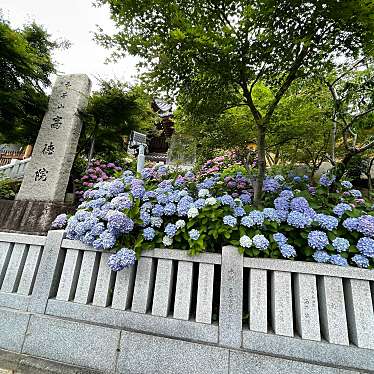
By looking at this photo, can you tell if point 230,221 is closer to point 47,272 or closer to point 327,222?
point 327,222

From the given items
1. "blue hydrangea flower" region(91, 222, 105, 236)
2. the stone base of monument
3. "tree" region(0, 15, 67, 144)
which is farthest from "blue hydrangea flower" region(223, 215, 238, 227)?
"tree" region(0, 15, 67, 144)

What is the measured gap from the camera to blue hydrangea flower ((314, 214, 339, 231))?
5.56 feet

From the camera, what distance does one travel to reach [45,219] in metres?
3.69

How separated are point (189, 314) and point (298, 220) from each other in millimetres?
1142

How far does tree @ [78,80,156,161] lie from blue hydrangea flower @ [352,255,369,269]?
395 centimetres

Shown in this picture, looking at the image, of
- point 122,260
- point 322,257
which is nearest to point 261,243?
point 322,257

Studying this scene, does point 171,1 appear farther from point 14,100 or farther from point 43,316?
point 14,100

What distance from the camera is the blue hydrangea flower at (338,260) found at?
154cm

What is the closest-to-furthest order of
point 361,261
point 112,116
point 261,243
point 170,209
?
point 361,261 < point 261,243 < point 170,209 < point 112,116

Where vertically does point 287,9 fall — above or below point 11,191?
above

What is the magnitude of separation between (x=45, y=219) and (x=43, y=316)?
7.60 feet

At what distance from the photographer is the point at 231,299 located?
5.19 feet

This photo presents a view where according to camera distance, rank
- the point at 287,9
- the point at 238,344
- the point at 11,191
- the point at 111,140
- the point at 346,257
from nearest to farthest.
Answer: the point at 238,344, the point at 346,257, the point at 287,9, the point at 11,191, the point at 111,140

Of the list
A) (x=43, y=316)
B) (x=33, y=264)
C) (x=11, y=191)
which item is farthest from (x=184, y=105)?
(x=11, y=191)
